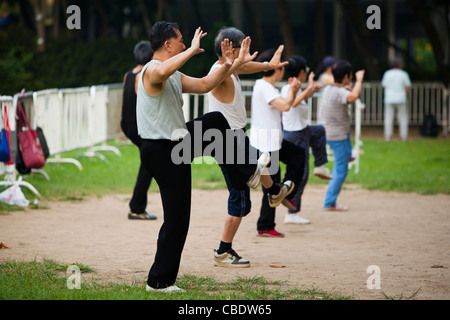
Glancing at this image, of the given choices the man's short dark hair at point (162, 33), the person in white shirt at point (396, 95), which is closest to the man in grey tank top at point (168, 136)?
the man's short dark hair at point (162, 33)

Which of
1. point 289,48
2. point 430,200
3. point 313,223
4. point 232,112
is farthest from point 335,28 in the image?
point 232,112

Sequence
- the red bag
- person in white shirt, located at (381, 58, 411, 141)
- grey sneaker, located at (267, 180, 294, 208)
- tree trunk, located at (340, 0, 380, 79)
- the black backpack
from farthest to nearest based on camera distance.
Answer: tree trunk, located at (340, 0, 380, 79) < the black backpack < person in white shirt, located at (381, 58, 411, 141) < the red bag < grey sneaker, located at (267, 180, 294, 208)

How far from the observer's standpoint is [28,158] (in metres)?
10.6

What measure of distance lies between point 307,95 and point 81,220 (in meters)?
3.05

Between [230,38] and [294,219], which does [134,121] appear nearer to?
[294,219]

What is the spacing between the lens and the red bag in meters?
10.6

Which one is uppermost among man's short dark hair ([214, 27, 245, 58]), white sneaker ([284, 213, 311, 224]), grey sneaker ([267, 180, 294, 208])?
man's short dark hair ([214, 27, 245, 58])

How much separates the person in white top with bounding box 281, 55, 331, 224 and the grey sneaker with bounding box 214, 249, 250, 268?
6.65 ft

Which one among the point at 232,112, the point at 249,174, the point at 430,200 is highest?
the point at 232,112

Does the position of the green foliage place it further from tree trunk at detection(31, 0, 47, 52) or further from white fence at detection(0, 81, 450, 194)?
white fence at detection(0, 81, 450, 194)

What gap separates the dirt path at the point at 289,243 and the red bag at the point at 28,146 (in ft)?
2.05

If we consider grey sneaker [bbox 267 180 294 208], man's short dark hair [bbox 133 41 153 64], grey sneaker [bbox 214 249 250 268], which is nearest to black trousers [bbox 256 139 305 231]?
grey sneaker [bbox 267 180 294 208]

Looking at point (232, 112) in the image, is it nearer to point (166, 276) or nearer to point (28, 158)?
point (166, 276)

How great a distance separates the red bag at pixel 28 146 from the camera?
419 inches
